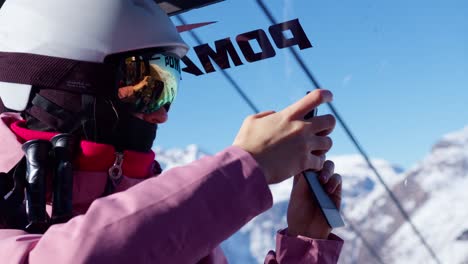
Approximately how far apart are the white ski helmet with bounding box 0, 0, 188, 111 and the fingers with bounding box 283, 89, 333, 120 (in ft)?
1.31

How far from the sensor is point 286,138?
729mm

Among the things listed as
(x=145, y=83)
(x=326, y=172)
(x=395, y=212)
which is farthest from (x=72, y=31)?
(x=395, y=212)

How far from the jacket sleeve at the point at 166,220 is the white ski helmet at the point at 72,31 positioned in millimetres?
384

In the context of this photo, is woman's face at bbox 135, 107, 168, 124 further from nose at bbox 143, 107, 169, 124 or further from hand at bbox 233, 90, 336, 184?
hand at bbox 233, 90, 336, 184

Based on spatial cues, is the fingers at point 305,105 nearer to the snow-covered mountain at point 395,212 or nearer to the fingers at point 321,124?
the fingers at point 321,124

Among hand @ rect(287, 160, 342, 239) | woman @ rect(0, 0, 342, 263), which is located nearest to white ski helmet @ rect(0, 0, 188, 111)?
woman @ rect(0, 0, 342, 263)

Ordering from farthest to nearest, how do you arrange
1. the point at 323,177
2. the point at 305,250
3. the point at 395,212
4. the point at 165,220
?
the point at 395,212
the point at 305,250
the point at 323,177
the point at 165,220

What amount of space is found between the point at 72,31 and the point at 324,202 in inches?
19.2

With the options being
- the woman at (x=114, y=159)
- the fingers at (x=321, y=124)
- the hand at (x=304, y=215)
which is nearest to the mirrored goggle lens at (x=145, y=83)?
the woman at (x=114, y=159)

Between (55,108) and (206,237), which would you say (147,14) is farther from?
(206,237)

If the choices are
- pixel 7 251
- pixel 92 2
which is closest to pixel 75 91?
pixel 92 2

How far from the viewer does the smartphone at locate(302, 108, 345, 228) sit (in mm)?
911

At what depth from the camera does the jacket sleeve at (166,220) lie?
2.14 ft

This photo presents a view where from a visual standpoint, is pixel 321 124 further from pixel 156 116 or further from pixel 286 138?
pixel 156 116
